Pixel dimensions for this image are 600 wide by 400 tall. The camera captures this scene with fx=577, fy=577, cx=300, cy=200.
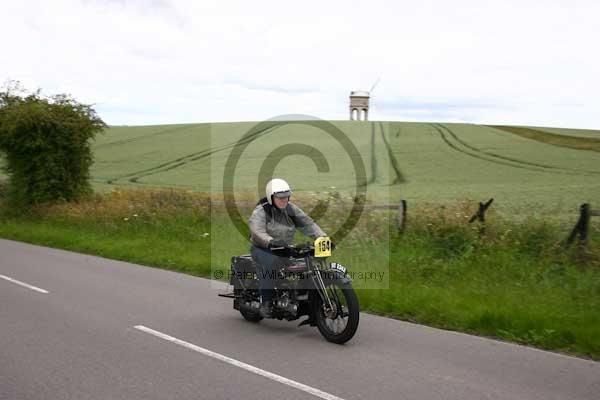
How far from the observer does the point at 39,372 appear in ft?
18.3

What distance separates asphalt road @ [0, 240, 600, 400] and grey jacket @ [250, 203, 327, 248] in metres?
1.23

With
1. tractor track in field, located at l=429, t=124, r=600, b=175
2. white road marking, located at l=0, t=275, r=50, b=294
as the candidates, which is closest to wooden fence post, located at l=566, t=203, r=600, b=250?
white road marking, located at l=0, t=275, r=50, b=294

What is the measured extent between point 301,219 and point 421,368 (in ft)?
8.79

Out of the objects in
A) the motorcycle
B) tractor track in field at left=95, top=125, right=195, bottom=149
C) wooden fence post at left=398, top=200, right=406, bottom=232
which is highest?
tractor track in field at left=95, top=125, right=195, bottom=149

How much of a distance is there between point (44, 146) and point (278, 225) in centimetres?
1896

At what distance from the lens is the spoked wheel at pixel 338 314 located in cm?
648

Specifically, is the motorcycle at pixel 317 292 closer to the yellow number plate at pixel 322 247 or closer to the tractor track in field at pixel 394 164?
the yellow number plate at pixel 322 247

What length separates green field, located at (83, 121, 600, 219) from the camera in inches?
929

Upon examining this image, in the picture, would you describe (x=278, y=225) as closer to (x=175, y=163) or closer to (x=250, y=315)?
(x=250, y=315)

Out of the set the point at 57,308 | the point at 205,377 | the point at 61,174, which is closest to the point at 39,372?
the point at 205,377

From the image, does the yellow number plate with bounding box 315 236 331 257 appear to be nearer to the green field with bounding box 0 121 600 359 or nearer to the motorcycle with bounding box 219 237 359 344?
the motorcycle with bounding box 219 237 359 344

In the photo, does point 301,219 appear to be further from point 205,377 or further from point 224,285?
point 224,285

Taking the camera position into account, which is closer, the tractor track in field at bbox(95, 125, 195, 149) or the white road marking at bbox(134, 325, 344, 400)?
the white road marking at bbox(134, 325, 344, 400)

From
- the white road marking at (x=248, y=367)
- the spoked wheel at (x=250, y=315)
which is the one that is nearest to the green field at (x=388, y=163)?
the spoked wheel at (x=250, y=315)
